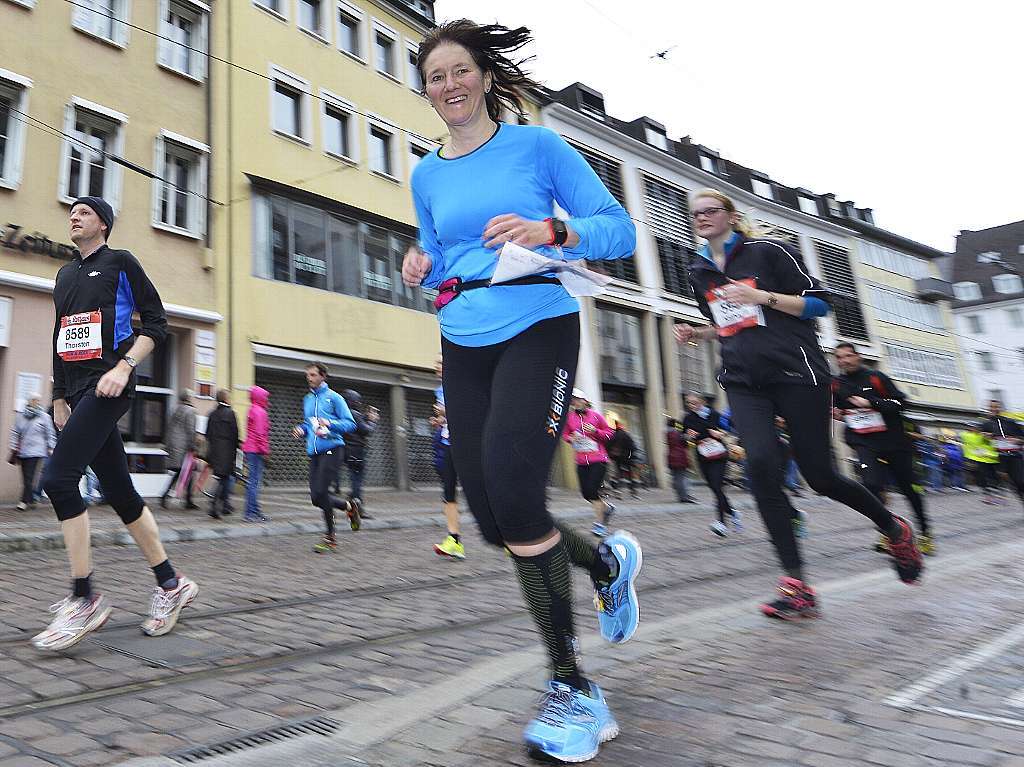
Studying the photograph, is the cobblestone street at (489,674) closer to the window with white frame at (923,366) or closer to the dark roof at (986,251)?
the window with white frame at (923,366)

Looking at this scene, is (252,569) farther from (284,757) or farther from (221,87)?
(221,87)

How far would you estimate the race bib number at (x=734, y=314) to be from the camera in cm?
421

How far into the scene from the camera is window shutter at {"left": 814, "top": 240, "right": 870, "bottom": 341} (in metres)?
41.4

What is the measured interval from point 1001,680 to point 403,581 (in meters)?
3.88

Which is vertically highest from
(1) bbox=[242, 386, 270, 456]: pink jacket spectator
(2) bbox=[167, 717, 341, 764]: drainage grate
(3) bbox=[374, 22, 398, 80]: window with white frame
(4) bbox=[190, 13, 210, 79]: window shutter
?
(3) bbox=[374, 22, 398, 80]: window with white frame

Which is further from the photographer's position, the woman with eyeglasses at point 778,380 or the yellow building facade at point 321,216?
the yellow building facade at point 321,216

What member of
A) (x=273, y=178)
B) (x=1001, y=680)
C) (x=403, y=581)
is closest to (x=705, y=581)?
(x=403, y=581)

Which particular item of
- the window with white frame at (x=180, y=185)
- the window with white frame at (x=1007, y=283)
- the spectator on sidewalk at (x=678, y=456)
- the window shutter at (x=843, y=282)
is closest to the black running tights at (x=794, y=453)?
the spectator on sidewalk at (x=678, y=456)

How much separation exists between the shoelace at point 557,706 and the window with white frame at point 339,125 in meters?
20.2

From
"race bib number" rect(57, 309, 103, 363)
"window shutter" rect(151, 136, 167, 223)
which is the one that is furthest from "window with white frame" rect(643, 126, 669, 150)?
"race bib number" rect(57, 309, 103, 363)

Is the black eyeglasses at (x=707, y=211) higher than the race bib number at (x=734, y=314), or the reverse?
the black eyeglasses at (x=707, y=211)

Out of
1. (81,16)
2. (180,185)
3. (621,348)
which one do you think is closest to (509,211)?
(180,185)

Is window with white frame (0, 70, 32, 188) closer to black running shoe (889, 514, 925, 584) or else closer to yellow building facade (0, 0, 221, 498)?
yellow building facade (0, 0, 221, 498)

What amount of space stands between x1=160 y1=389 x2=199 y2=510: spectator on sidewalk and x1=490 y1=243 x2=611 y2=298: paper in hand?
11492mm
